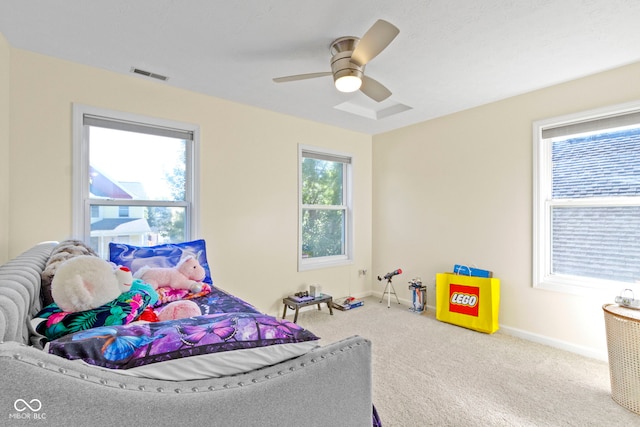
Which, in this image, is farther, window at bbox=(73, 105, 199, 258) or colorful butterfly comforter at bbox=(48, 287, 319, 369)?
window at bbox=(73, 105, 199, 258)

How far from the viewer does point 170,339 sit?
2.57ft

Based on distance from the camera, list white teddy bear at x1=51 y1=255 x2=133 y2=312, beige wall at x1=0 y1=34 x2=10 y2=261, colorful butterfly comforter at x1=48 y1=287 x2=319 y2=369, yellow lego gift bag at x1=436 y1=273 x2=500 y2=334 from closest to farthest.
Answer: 1. colorful butterfly comforter at x1=48 y1=287 x2=319 y2=369
2. white teddy bear at x1=51 y1=255 x2=133 y2=312
3. beige wall at x1=0 y1=34 x2=10 y2=261
4. yellow lego gift bag at x1=436 y1=273 x2=500 y2=334

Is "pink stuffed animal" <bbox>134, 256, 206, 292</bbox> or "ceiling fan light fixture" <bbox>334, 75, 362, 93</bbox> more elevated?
"ceiling fan light fixture" <bbox>334, 75, 362, 93</bbox>

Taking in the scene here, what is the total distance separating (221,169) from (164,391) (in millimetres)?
2657

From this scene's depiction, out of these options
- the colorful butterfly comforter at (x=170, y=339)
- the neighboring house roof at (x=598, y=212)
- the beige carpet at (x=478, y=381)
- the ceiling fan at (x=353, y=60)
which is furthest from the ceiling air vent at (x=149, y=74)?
the neighboring house roof at (x=598, y=212)

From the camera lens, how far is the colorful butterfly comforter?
704 millimetres

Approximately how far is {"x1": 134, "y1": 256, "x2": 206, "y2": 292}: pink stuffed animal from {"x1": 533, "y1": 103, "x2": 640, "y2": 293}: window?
122 inches

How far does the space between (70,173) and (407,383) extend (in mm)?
3043

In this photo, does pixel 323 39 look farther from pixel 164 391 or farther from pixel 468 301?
pixel 468 301

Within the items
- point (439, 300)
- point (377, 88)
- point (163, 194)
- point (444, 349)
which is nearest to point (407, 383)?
point (444, 349)

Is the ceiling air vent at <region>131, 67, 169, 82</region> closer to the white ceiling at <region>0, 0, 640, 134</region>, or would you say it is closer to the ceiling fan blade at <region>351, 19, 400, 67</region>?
the white ceiling at <region>0, 0, 640, 134</region>

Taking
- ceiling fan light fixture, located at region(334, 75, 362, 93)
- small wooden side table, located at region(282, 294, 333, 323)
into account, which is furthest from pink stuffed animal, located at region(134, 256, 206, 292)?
ceiling fan light fixture, located at region(334, 75, 362, 93)

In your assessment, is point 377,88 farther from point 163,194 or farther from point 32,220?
point 32,220

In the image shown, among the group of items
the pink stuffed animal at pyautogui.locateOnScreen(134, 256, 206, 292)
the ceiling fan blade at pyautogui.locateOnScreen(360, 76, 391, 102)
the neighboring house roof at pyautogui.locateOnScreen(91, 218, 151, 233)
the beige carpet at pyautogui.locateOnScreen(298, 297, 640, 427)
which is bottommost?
the beige carpet at pyautogui.locateOnScreen(298, 297, 640, 427)
